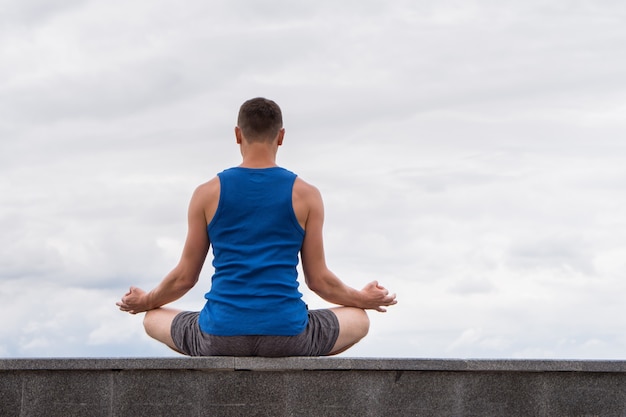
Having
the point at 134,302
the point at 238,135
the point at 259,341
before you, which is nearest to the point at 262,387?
the point at 259,341

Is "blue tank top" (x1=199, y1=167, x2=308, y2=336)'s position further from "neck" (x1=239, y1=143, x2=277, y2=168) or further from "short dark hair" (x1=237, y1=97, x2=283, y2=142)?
"short dark hair" (x1=237, y1=97, x2=283, y2=142)

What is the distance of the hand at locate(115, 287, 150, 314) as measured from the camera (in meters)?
7.18

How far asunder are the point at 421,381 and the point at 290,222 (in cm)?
147

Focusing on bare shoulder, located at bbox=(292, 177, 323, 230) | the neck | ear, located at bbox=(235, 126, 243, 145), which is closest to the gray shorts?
bare shoulder, located at bbox=(292, 177, 323, 230)

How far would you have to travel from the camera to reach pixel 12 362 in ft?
22.2

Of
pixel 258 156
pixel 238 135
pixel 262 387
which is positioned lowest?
pixel 262 387

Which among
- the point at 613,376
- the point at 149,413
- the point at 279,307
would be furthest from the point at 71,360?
the point at 613,376

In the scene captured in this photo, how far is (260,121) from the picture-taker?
6.76 metres

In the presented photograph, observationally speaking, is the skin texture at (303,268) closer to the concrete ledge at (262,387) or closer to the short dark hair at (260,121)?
the short dark hair at (260,121)

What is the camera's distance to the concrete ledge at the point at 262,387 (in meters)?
6.62

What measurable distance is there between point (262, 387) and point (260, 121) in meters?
1.84

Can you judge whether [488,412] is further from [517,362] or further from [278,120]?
[278,120]

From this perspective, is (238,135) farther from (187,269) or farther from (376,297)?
(376,297)

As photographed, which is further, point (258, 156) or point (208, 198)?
point (258, 156)
